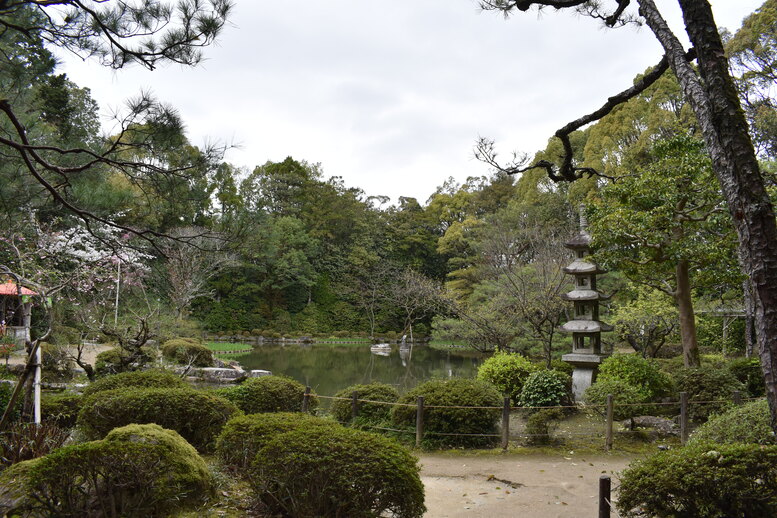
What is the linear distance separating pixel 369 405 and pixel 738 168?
625 cm

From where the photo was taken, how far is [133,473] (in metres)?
3.21

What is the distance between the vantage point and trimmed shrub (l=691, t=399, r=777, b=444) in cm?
435

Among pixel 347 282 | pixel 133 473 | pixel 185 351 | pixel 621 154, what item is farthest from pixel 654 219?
pixel 347 282

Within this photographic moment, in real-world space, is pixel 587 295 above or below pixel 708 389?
above

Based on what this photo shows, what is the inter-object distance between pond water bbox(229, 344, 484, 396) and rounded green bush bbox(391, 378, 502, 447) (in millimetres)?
5962

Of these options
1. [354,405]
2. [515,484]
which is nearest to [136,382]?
[354,405]

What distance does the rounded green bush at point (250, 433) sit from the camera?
4062 millimetres

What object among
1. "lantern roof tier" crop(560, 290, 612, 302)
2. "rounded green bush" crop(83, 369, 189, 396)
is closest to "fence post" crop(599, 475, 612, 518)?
"rounded green bush" crop(83, 369, 189, 396)

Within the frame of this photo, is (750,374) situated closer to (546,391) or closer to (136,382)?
(546,391)

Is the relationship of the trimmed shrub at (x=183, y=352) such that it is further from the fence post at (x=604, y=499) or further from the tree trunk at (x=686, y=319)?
the fence post at (x=604, y=499)

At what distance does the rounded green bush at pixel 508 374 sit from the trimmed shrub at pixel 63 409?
6380mm

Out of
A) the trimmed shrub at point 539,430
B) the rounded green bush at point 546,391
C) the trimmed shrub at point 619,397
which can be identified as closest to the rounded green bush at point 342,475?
the trimmed shrub at point 539,430

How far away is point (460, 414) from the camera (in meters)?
6.88

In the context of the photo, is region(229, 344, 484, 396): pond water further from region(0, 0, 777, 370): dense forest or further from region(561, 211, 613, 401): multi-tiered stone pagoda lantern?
region(561, 211, 613, 401): multi-tiered stone pagoda lantern
